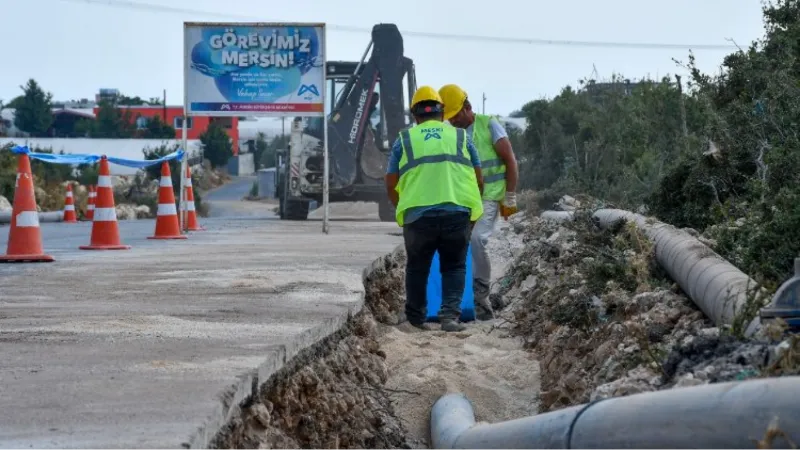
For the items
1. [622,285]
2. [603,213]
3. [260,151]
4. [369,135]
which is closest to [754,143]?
[603,213]

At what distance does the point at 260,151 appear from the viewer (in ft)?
339

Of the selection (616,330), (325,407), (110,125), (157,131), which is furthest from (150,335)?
(110,125)

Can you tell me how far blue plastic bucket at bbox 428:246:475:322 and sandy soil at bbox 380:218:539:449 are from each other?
49 centimetres

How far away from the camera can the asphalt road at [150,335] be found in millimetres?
4312

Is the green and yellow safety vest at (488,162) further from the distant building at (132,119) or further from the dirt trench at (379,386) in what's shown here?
the distant building at (132,119)

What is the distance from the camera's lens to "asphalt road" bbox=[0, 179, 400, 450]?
4312 millimetres

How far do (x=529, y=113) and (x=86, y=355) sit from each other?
28.8 m

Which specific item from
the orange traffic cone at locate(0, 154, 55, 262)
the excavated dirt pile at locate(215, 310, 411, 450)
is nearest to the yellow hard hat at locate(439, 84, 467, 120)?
the excavated dirt pile at locate(215, 310, 411, 450)

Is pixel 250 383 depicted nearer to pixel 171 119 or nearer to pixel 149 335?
pixel 149 335

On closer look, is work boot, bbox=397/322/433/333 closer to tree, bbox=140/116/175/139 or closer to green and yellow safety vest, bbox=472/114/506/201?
green and yellow safety vest, bbox=472/114/506/201

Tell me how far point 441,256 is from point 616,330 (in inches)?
115

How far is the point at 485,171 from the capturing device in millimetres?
10516

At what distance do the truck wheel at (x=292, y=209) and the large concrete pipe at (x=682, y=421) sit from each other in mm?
23192

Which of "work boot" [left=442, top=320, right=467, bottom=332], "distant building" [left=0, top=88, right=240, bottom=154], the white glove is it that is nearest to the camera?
"work boot" [left=442, top=320, right=467, bottom=332]
